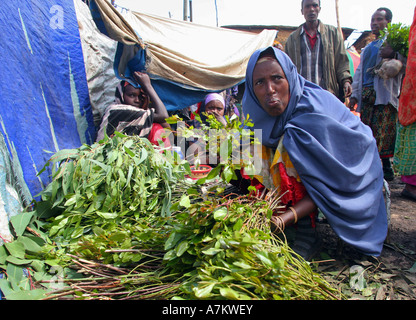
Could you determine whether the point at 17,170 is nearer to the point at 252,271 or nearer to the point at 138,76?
the point at 252,271

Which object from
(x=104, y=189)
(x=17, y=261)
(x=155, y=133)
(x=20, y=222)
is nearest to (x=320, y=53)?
(x=155, y=133)

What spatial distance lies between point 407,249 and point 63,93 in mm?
3513

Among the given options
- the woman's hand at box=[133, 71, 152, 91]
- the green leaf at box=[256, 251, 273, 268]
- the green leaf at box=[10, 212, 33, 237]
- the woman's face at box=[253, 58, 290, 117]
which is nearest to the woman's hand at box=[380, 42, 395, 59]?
the woman's face at box=[253, 58, 290, 117]

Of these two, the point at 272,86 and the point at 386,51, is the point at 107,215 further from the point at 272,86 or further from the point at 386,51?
the point at 386,51

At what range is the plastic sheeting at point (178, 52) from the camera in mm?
3351

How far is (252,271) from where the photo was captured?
1032 mm

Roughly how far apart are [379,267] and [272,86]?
1406 mm

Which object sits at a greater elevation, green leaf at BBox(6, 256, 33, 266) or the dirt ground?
green leaf at BBox(6, 256, 33, 266)

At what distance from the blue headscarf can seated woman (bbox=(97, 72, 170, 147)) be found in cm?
166

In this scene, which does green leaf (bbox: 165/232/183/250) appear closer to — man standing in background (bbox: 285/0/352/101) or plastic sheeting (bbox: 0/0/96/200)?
plastic sheeting (bbox: 0/0/96/200)

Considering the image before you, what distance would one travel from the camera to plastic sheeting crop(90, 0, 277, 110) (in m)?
3.35

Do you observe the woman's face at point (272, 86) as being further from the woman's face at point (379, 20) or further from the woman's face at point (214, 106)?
the woman's face at point (379, 20)

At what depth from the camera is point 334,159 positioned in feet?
5.65

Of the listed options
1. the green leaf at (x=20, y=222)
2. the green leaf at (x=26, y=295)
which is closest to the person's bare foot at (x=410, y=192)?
the green leaf at (x=26, y=295)
